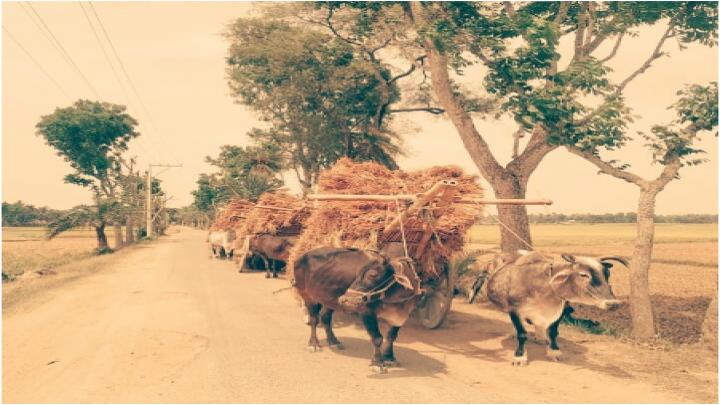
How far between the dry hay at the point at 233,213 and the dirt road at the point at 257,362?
398 inches

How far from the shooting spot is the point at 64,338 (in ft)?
32.3

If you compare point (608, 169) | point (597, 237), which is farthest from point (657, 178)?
point (597, 237)

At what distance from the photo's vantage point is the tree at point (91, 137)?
46.1 m

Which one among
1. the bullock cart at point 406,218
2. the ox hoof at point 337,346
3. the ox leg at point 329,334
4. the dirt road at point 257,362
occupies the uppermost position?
the bullock cart at point 406,218

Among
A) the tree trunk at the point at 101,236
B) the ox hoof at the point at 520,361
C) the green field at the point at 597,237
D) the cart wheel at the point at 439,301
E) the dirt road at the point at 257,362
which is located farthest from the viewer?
the green field at the point at 597,237

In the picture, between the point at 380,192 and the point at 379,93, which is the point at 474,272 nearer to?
the point at 380,192

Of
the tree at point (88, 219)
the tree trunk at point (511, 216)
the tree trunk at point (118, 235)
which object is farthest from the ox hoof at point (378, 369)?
the tree trunk at point (118, 235)

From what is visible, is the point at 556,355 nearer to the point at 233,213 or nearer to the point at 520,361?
the point at 520,361

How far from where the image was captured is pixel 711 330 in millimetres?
9906

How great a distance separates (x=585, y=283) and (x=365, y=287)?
3.15 metres

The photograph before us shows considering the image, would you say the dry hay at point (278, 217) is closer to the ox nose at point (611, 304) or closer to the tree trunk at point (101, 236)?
the ox nose at point (611, 304)

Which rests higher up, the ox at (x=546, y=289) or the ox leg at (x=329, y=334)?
the ox at (x=546, y=289)

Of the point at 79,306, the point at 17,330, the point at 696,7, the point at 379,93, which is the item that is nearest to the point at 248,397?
the point at 17,330

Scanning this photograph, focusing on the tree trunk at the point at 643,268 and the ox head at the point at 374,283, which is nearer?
the ox head at the point at 374,283
